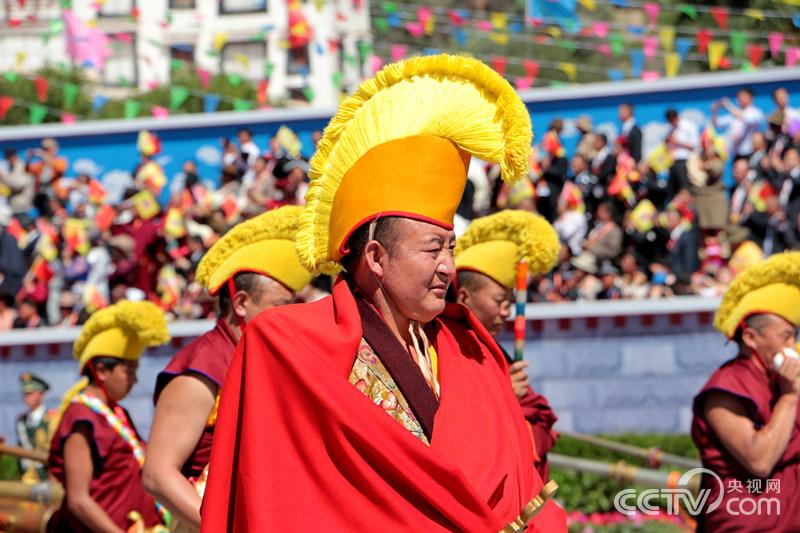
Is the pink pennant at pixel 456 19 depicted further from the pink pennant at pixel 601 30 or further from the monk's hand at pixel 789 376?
the monk's hand at pixel 789 376

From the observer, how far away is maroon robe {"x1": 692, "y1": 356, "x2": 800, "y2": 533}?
5.82 m

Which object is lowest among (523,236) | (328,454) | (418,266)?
(523,236)

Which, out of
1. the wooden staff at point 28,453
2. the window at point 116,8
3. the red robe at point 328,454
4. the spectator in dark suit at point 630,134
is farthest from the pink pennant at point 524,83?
the window at point 116,8

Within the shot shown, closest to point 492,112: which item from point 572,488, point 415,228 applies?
point 415,228

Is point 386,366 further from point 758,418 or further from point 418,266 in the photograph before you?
point 758,418

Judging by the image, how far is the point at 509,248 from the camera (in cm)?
602

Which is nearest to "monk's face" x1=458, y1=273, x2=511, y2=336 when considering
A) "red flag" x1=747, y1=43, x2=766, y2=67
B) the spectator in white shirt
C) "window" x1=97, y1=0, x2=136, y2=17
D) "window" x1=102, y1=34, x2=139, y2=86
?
the spectator in white shirt

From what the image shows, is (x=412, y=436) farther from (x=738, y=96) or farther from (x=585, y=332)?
(x=738, y=96)

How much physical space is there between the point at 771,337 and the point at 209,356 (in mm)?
2287

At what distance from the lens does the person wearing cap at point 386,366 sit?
3.50 meters

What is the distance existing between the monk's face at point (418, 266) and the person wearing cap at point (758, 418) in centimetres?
233

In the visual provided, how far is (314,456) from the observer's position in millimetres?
3504

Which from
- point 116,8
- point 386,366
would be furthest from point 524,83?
point 116,8

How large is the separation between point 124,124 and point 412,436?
1510cm
